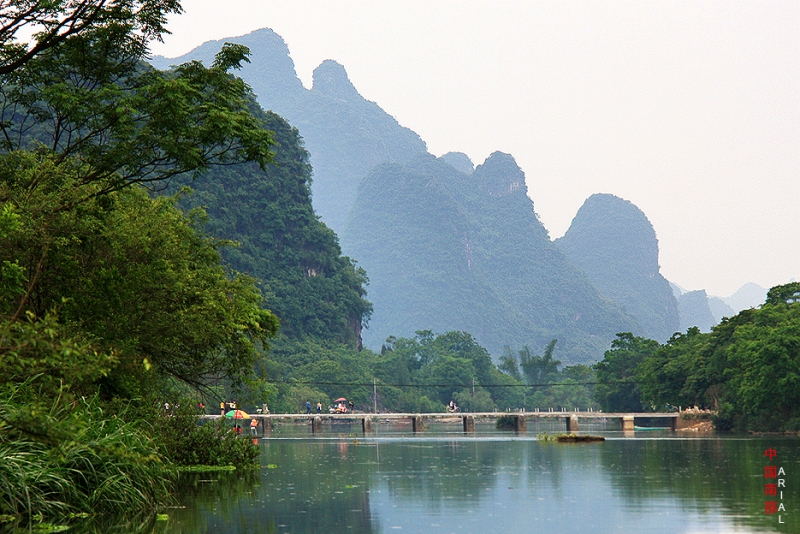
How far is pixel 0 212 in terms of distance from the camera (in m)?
18.0

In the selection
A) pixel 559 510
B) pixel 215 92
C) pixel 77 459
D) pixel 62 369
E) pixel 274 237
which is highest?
pixel 274 237

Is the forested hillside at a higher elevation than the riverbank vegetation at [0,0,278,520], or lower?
higher

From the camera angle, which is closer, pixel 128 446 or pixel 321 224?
pixel 128 446

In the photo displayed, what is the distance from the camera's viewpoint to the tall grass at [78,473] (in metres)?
17.2

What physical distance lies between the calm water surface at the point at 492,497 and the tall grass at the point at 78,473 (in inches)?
43.4

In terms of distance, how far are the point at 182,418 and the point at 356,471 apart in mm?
9034

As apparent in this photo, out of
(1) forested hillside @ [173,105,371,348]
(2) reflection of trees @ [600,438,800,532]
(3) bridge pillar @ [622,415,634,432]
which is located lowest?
(2) reflection of trees @ [600,438,800,532]

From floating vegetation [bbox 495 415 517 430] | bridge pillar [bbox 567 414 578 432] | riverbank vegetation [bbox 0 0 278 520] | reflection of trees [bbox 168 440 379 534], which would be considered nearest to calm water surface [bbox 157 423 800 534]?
reflection of trees [bbox 168 440 379 534]

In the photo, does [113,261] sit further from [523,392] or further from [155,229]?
[523,392]

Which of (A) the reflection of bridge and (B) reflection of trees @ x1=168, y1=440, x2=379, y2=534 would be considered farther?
(A) the reflection of bridge

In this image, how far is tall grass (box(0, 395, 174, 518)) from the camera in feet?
56.3

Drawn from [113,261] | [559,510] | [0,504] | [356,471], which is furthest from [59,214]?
[356,471]

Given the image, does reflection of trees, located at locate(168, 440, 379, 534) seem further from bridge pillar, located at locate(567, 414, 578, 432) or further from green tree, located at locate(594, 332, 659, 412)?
green tree, located at locate(594, 332, 659, 412)

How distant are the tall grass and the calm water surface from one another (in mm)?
1102
